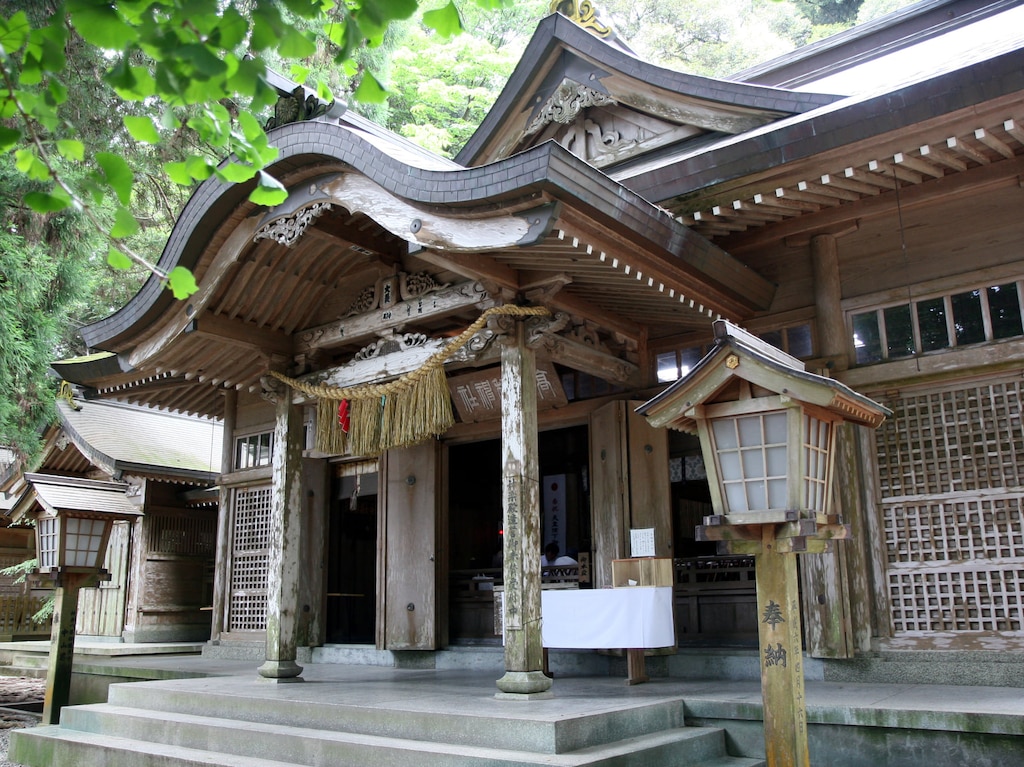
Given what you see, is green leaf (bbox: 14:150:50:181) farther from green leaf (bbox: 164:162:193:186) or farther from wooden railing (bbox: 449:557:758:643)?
wooden railing (bbox: 449:557:758:643)

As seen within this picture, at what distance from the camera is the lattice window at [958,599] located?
5906 mm

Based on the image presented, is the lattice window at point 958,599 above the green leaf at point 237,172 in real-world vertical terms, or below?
below

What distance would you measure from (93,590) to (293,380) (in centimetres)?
756

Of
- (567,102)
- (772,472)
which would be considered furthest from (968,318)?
(567,102)

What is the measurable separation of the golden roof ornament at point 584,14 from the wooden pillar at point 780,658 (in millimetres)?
5841

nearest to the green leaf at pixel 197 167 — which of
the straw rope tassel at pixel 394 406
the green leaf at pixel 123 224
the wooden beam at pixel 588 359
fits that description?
the green leaf at pixel 123 224

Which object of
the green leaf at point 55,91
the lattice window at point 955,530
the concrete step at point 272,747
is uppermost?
the green leaf at point 55,91

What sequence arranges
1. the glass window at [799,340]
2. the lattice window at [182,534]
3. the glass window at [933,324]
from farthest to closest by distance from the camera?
the lattice window at [182,534] < the glass window at [799,340] < the glass window at [933,324]

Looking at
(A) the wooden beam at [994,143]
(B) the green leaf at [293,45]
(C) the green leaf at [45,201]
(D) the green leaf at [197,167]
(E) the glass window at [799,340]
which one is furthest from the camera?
(E) the glass window at [799,340]

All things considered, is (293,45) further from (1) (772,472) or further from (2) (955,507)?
(2) (955,507)

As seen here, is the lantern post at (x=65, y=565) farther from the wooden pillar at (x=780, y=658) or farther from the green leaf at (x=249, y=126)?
the wooden pillar at (x=780, y=658)

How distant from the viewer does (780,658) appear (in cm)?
404

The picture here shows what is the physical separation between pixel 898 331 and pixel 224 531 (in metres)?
8.39

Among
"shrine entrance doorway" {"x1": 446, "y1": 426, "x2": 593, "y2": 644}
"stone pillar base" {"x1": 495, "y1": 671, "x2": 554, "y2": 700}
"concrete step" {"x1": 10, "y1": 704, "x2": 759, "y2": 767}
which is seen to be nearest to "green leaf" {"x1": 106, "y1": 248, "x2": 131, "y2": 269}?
"concrete step" {"x1": 10, "y1": 704, "x2": 759, "y2": 767}
